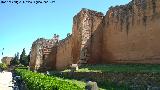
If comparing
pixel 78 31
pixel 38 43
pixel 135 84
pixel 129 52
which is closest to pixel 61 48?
pixel 38 43

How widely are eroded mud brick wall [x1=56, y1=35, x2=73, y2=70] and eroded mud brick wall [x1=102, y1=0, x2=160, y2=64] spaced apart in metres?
5.81

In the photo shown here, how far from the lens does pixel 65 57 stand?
33.7 metres

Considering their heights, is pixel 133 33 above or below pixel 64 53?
above

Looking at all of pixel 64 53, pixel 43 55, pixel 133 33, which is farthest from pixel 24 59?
pixel 133 33

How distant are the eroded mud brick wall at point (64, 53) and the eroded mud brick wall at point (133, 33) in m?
5.81

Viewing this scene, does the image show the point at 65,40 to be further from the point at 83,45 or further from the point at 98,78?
the point at 98,78

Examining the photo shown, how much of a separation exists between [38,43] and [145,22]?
21617 millimetres

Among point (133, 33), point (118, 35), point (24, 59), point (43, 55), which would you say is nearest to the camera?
point (133, 33)

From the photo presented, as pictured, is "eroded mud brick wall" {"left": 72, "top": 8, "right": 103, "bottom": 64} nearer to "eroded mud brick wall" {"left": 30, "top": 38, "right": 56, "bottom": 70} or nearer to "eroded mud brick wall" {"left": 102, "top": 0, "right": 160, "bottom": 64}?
"eroded mud brick wall" {"left": 102, "top": 0, "right": 160, "bottom": 64}

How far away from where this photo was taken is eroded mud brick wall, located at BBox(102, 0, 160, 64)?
20.4 metres

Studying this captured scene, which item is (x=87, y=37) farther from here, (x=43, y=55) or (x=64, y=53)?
(x=43, y=55)

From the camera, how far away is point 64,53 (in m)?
34.5

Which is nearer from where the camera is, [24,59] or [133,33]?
[133,33]

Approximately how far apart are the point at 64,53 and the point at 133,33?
1335 centimetres
